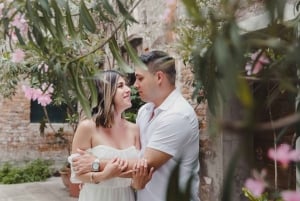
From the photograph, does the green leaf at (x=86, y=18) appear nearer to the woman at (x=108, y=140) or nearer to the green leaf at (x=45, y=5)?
the green leaf at (x=45, y=5)

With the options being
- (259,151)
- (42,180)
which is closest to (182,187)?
(259,151)

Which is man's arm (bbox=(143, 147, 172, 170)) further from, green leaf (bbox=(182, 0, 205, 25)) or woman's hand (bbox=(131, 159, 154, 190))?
green leaf (bbox=(182, 0, 205, 25))

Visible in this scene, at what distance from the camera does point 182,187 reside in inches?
25.6

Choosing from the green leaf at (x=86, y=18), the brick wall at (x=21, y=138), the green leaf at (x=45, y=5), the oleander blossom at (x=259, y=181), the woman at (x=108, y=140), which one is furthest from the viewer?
the brick wall at (x=21, y=138)

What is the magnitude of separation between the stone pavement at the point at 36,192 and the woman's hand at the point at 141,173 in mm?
5069

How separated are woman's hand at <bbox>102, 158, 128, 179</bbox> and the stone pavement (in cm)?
497

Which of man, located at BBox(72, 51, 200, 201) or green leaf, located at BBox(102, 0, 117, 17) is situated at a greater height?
green leaf, located at BBox(102, 0, 117, 17)

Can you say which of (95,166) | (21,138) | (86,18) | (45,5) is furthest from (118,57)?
(21,138)

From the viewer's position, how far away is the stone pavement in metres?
7.13

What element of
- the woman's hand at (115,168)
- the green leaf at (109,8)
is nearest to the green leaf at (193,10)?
the green leaf at (109,8)

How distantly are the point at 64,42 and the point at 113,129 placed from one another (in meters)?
1.16

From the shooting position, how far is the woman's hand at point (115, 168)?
2096mm

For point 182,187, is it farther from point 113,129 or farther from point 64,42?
point 113,129

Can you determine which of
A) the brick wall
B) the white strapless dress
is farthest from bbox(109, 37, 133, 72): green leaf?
the brick wall
